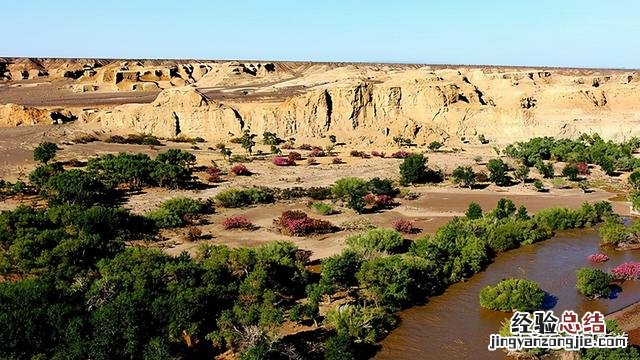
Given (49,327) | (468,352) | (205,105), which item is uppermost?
(205,105)

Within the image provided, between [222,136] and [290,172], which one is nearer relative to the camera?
[290,172]

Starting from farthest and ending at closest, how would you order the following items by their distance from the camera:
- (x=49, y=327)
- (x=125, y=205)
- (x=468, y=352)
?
(x=125, y=205) → (x=468, y=352) → (x=49, y=327)

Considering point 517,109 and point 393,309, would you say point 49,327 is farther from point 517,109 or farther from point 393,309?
point 517,109

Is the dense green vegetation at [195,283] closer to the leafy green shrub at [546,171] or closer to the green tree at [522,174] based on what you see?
the green tree at [522,174]

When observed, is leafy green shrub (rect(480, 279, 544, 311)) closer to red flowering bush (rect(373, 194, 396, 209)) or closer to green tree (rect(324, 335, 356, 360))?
green tree (rect(324, 335, 356, 360))

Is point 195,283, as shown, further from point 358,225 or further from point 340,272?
point 358,225

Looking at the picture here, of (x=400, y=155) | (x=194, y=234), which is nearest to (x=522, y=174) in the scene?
(x=400, y=155)

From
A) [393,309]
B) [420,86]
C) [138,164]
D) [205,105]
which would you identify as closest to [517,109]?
[420,86]

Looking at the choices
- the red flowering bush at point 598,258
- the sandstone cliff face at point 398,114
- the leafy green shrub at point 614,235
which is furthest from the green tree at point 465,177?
the sandstone cliff face at point 398,114

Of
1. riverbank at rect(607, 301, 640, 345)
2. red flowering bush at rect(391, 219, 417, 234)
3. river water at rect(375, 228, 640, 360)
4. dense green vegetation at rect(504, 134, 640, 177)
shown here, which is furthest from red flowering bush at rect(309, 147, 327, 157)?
riverbank at rect(607, 301, 640, 345)
